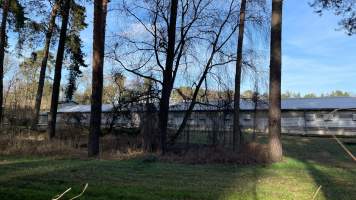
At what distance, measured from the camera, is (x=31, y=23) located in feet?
97.8

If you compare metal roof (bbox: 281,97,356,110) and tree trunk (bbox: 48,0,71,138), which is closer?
tree trunk (bbox: 48,0,71,138)

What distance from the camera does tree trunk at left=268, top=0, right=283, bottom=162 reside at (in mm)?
17000

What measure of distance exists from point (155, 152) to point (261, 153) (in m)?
4.38

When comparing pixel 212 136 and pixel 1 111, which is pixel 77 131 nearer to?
pixel 1 111

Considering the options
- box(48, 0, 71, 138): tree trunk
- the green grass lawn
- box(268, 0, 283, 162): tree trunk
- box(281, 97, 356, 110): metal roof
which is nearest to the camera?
the green grass lawn

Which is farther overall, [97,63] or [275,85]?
[97,63]

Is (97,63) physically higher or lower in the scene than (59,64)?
lower

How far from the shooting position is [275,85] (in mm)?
17453

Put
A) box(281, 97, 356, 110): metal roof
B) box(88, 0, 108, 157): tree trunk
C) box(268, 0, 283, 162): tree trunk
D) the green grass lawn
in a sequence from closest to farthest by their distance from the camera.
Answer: the green grass lawn, box(268, 0, 283, 162): tree trunk, box(88, 0, 108, 157): tree trunk, box(281, 97, 356, 110): metal roof

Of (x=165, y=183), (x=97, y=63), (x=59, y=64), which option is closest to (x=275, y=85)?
(x=97, y=63)

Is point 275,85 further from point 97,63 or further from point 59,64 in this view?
A: point 59,64

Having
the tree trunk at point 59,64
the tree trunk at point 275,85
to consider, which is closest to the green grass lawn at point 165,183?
the tree trunk at point 275,85

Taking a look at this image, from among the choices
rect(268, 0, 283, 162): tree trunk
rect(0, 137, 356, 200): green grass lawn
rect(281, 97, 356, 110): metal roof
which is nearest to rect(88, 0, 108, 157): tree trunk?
rect(0, 137, 356, 200): green grass lawn

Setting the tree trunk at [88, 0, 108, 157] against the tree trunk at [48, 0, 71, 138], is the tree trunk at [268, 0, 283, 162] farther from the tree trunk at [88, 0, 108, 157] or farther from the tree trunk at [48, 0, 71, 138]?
the tree trunk at [48, 0, 71, 138]
